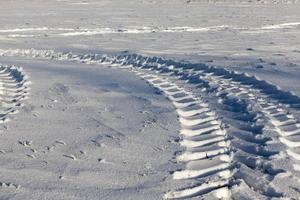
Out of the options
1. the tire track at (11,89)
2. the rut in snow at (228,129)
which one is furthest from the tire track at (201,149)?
the tire track at (11,89)

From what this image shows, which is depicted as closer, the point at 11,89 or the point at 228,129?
the point at 228,129

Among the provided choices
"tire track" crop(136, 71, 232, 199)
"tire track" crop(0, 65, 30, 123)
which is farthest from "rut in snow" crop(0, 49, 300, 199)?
"tire track" crop(0, 65, 30, 123)

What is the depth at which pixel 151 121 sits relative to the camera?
18.8ft

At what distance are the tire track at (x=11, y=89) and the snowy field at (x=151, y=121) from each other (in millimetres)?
15

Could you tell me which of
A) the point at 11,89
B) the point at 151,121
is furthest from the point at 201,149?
the point at 11,89

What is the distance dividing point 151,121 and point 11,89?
8.68ft

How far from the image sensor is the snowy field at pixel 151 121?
13.2ft

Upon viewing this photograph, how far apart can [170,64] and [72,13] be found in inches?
535

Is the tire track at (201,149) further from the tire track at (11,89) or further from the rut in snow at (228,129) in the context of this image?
the tire track at (11,89)

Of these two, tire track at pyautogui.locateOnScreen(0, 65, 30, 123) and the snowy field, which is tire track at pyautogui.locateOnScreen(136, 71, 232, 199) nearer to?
the snowy field

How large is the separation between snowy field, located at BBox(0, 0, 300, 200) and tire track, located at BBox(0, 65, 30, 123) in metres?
0.02

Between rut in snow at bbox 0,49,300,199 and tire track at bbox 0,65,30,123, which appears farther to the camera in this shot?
tire track at bbox 0,65,30,123

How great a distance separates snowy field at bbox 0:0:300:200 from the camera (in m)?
4.02

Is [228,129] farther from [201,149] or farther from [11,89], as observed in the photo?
[11,89]
